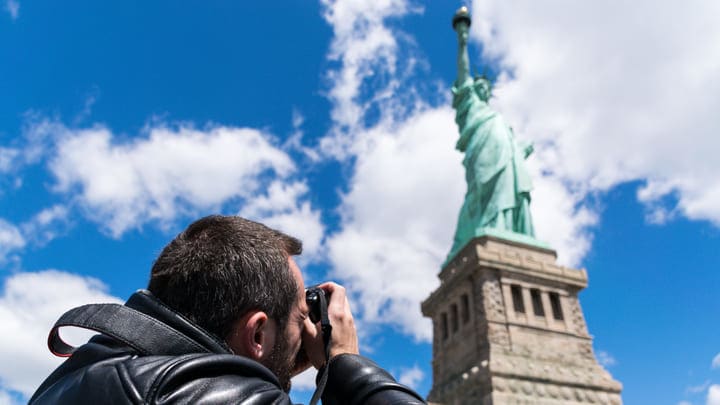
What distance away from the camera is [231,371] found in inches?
55.1

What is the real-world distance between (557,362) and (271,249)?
26.7m

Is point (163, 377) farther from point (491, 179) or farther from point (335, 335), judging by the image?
point (491, 179)

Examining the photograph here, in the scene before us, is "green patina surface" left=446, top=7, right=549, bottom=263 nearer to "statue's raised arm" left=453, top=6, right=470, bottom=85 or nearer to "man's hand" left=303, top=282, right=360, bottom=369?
"statue's raised arm" left=453, top=6, right=470, bottom=85

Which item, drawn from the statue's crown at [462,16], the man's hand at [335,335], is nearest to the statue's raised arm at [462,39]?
the statue's crown at [462,16]

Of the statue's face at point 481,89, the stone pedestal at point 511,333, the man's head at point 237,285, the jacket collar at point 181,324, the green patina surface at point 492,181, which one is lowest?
the jacket collar at point 181,324

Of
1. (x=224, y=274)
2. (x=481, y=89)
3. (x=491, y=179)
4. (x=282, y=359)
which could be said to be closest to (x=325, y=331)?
(x=282, y=359)

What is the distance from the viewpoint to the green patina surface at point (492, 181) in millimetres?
31312

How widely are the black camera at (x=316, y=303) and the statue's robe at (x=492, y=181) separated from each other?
93.4ft

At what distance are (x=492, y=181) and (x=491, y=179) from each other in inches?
5.9

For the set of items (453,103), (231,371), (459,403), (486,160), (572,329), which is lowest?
(231,371)

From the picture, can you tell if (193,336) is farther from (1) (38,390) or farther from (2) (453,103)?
(2) (453,103)

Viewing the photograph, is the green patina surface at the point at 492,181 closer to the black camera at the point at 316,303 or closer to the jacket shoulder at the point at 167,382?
the black camera at the point at 316,303

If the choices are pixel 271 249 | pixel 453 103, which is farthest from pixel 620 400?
pixel 271 249

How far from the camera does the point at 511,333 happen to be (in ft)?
84.5
